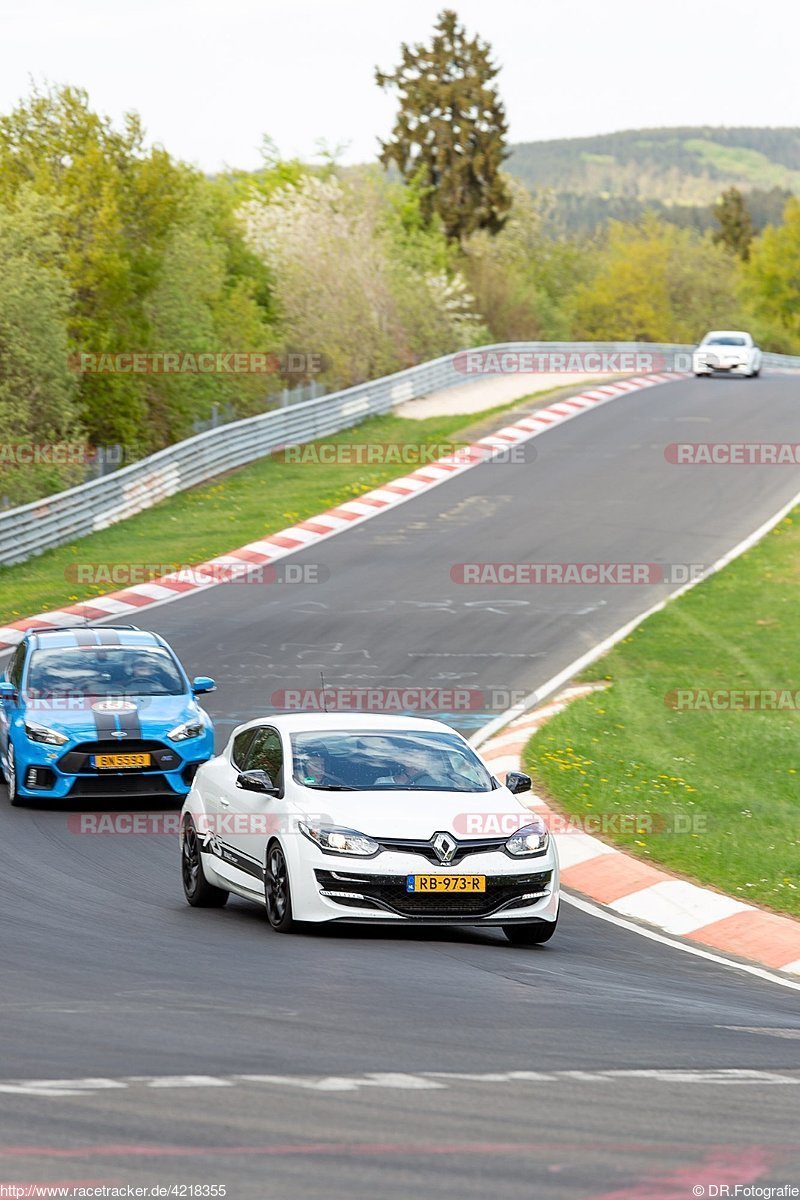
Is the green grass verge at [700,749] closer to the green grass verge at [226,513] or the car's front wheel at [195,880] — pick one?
the car's front wheel at [195,880]

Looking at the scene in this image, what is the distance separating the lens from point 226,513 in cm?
3459

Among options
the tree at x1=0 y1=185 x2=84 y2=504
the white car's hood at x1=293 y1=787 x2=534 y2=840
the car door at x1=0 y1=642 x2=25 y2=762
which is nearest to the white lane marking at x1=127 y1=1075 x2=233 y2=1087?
the white car's hood at x1=293 y1=787 x2=534 y2=840

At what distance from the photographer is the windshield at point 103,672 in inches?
656

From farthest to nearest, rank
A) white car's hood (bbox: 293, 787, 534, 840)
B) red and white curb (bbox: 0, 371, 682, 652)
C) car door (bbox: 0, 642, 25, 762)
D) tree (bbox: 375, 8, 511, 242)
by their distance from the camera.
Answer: tree (bbox: 375, 8, 511, 242), red and white curb (bbox: 0, 371, 682, 652), car door (bbox: 0, 642, 25, 762), white car's hood (bbox: 293, 787, 534, 840)

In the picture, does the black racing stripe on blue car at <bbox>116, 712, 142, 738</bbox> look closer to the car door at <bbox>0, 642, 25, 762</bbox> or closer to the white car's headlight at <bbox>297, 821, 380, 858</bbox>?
the car door at <bbox>0, 642, 25, 762</bbox>

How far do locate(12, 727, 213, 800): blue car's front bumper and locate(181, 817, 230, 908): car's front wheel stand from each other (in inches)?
130

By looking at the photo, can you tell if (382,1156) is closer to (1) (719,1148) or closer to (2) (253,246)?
(1) (719,1148)

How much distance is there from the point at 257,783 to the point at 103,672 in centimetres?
590

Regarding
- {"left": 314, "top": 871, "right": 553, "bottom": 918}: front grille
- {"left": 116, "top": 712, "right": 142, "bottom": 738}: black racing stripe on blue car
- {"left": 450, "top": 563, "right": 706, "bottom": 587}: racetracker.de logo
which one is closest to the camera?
{"left": 314, "top": 871, "right": 553, "bottom": 918}: front grille

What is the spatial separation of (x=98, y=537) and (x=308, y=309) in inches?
914

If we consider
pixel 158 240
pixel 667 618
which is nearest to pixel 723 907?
pixel 667 618

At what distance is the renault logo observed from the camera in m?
10.6

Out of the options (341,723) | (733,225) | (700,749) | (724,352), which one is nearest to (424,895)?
(341,723)

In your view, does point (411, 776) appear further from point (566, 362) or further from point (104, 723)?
point (566, 362)
